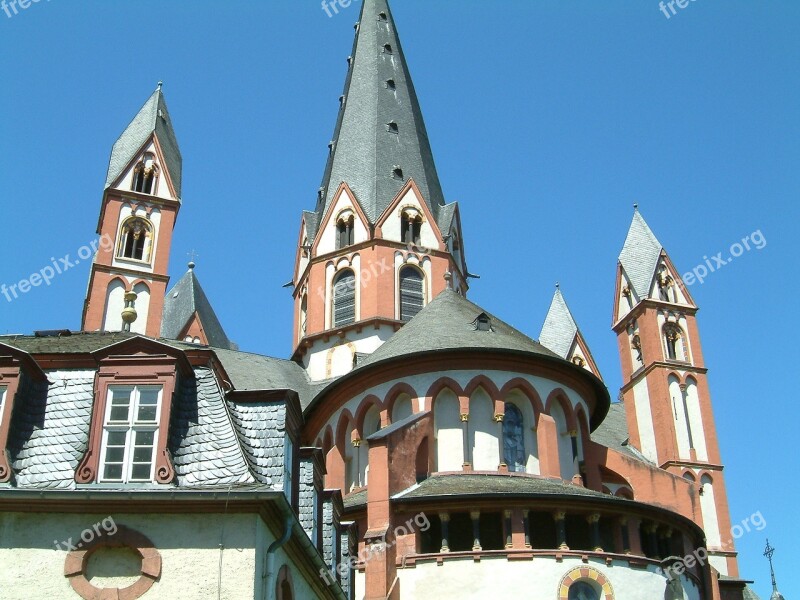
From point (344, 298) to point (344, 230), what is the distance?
364cm

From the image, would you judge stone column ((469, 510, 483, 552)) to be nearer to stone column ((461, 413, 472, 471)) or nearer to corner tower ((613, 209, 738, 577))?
stone column ((461, 413, 472, 471))

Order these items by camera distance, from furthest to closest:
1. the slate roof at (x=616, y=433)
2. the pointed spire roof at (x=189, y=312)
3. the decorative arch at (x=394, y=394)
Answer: the pointed spire roof at (x=189, y=312) → the slate roof at (x=616, y=433) → the decorative arch at (x=394, y=394)

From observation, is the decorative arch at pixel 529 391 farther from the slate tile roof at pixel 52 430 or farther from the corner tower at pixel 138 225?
the slate tile roof at pixel 52 430

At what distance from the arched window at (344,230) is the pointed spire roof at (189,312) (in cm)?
969

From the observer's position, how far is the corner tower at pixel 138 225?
39062mm

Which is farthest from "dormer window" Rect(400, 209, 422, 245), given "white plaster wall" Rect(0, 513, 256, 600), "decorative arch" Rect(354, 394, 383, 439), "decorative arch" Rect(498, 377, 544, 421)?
"white plaster wall" Rect(0, 513, 256, 600)

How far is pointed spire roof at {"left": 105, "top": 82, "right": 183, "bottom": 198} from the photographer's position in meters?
43.3

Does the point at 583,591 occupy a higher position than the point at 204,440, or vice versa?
the point at 583,591

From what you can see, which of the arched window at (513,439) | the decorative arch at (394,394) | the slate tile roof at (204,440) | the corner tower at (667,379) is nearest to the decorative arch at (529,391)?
the arched window at (513,439)

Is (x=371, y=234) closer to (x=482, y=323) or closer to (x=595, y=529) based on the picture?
(x=482, y=323)

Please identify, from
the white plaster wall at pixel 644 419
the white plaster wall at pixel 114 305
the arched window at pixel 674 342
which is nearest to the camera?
the white plaster wall at pixel 114 305

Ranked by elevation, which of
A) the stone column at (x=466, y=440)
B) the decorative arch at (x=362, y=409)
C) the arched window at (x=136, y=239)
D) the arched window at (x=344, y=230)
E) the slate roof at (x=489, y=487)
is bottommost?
the slate roof at (x=489, y=487)

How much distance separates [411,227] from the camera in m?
45.3

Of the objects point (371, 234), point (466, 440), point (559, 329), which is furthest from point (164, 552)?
point (559, 329)
